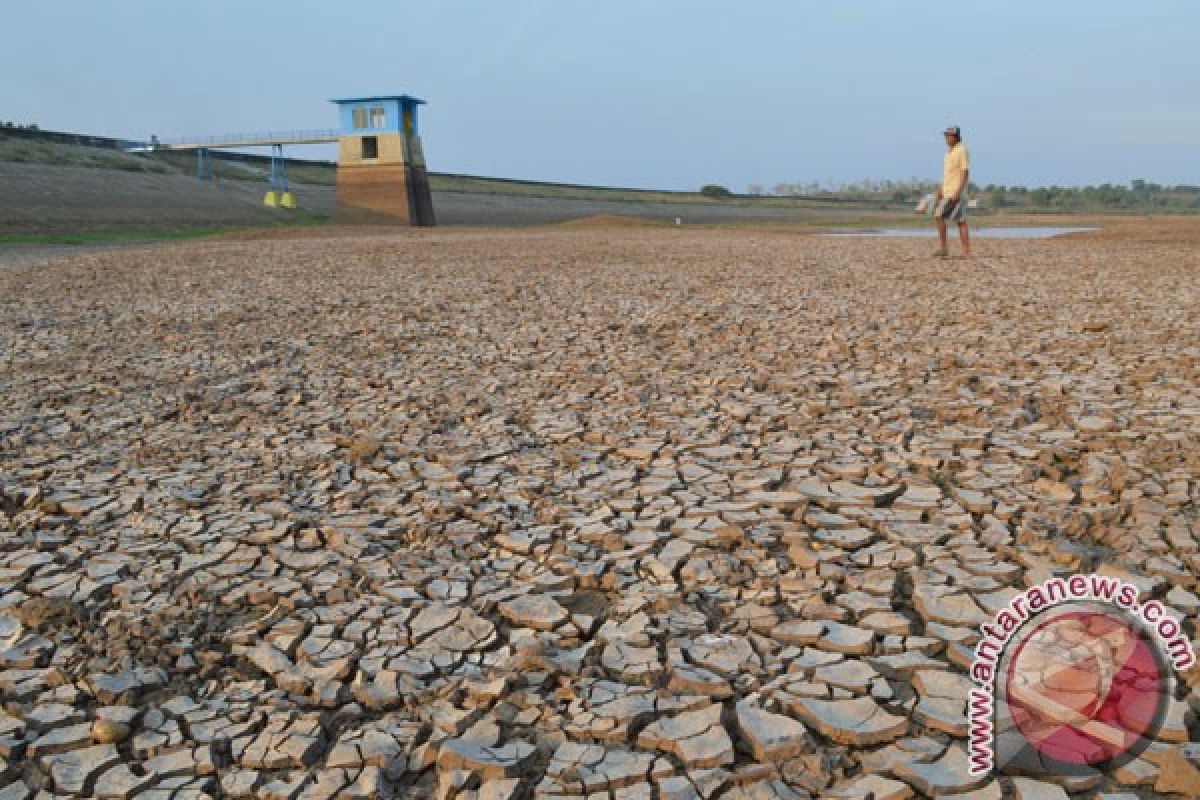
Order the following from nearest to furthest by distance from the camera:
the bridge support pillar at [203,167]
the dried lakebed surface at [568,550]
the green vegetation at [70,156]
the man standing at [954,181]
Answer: the dried lakebed surface at [568,550] → the man standing at [954,181] → the green vegetation at [70,156] → the bridge support pillar at [203,167]

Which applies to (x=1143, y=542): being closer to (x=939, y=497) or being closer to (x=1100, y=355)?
(x=939, y=497)

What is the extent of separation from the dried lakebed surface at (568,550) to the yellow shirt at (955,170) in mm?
4288

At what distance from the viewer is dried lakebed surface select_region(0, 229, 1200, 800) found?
1791mm

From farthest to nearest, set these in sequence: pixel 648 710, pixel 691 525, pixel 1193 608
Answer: pixel 691 525 < pixel 1193 608 < pixel 648 710

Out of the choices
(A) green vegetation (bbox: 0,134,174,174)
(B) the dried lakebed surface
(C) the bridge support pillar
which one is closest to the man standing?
(B) the dried lakebed surface

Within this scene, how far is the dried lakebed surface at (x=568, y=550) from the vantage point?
179cm

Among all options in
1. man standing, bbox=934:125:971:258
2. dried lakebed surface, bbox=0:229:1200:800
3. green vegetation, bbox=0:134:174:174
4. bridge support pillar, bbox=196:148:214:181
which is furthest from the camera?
bridge support pillar, bbox=196:148:214:181

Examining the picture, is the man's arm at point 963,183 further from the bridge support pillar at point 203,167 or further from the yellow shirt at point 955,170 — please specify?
the bridge support pillar at point 203,167

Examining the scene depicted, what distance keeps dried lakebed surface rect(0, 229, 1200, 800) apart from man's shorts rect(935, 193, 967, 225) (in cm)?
452

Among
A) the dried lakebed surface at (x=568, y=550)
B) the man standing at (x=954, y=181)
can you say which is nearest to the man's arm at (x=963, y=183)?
the man standing at (x=954, y=181)

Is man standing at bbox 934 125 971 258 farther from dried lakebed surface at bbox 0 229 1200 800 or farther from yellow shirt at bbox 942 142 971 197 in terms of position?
dried lakebed surface at bbox 0 229 1200 800

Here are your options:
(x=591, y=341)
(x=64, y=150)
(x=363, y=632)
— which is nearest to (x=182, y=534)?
(x=363, y=632)

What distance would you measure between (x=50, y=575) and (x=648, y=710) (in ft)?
6.26

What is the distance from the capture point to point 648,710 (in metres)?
1.91
